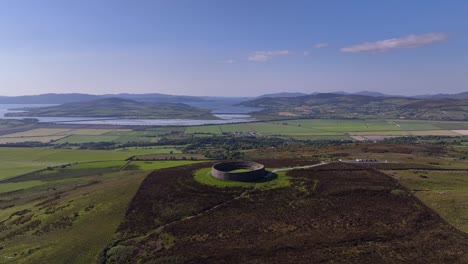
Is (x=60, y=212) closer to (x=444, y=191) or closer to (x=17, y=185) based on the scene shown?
(x=17, y=185)

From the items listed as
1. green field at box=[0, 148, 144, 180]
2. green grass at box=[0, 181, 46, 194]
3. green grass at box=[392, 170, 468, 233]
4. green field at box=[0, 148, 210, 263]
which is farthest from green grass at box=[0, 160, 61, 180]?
green grass at box=[392, 170, 468, 233]

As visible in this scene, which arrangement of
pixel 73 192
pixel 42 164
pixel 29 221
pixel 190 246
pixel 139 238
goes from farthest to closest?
pixel 42 164 < pixel 73 192 < pixel 29 221 < pixel 139 238 < pixel 190 246

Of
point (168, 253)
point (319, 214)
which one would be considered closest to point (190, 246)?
point (168, 253)

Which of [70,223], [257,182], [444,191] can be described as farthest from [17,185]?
[444,191]

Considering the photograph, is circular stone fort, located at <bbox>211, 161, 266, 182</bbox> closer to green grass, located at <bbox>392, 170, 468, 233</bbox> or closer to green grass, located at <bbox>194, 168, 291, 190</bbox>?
green grass, located at <bbox>194, 168, 291, 190</bbox>

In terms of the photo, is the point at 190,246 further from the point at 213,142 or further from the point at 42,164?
the point at 213,142

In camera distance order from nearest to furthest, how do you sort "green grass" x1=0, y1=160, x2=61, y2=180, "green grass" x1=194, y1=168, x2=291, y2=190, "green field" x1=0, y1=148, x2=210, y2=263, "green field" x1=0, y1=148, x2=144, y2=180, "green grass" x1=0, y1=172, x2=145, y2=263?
1. "green grass" x1=0, y1=172, x2=145, y2=263
2. "green field" x1=0, y1=148, x2=210, y2=263
3. "green grass" x1=194, y1=168, x2=291, y2=190
4. "green grass" x1=0, y1=160, x2=61, y2=180
5. "green field" x1=0, y1=148, x2=144, y2=180

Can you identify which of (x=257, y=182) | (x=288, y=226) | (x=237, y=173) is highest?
(x=237, y=173)

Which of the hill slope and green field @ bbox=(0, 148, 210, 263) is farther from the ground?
the hill slope

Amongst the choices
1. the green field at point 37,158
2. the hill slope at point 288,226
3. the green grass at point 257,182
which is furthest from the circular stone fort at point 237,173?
the green field at point 37,158

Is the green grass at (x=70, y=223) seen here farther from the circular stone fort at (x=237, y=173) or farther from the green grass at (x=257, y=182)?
the circular stone fort at (x=237, y=173)

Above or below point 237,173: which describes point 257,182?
below
